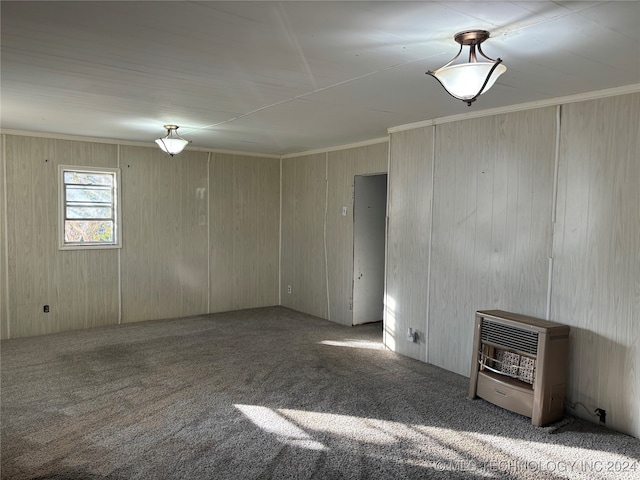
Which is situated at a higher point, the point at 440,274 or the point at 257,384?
the point at 440,274

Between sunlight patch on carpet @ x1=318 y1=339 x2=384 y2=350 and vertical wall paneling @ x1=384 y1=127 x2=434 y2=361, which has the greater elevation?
vertical wall paneling @ x1=384 y1=127 x2=434 y2=361

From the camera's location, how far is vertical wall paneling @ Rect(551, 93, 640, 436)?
122 inches

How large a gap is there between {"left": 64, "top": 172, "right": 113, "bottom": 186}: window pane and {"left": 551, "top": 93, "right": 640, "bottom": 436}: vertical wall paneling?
5.20 meters

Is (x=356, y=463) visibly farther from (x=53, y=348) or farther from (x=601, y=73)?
(x=53, y=348)

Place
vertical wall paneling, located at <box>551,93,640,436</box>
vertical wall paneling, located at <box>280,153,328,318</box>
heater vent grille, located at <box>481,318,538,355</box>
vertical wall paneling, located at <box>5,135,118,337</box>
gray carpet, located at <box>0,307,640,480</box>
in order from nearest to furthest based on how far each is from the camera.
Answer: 1. gray carpet, located at <box>0,307,640,480</box>
2. vertical wall paneling, located at <box>551,93,640,436</box>
3. heater vent grille, located at <box>481,318,538,355</box>
4. vertical wall paneling, located at <box>5,135,118,337</box>
5. vertical wall paneling, located at <box>280,153,328,318</box>

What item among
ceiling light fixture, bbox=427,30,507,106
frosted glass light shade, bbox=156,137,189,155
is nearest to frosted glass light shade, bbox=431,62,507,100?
ceiling light fixture, bbox=427,30,507,106

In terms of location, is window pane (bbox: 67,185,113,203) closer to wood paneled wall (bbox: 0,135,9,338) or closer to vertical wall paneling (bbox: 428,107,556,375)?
wood paneled wall (bbox: 0,135,9,338)

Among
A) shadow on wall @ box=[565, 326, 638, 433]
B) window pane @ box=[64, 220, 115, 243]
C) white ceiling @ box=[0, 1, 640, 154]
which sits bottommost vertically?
shadow on wall @ box=[565, 326, 638, 433]

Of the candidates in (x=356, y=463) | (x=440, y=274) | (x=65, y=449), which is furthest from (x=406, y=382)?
(x=65, y=449)

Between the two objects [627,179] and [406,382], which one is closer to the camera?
[627,179]

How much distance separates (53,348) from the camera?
4.93 m

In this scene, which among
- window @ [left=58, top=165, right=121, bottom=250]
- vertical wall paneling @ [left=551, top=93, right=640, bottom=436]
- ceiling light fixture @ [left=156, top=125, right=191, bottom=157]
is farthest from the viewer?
window @ [left=58, top=165, right=121, bottom=250]

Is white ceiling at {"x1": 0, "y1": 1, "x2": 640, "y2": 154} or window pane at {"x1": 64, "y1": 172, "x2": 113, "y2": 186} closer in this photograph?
white ceiling at {"x1": 0, "y1": 1, "x2": 640, "y2": 154}

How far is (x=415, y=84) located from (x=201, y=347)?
3.53 m
